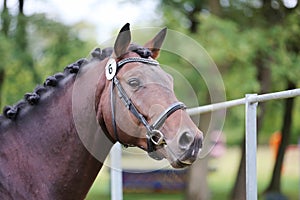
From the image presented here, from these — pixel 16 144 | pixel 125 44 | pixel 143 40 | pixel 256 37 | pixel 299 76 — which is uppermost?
pixel 256 37

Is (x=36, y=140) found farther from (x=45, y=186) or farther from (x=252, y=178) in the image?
(x=252, y=178)

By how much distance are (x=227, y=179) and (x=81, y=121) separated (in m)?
21.8

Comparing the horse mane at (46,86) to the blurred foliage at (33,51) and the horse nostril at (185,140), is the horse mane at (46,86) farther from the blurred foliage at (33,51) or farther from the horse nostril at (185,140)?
the blurred foliage at (33,51)

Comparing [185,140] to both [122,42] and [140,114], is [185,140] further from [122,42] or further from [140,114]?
[122,42]

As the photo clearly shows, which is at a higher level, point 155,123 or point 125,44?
point 125,44

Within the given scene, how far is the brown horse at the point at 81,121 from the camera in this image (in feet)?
8.63

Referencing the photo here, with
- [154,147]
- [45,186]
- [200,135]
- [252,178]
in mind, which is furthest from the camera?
[252,178]

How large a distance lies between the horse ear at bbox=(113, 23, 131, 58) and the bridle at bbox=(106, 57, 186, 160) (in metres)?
0.04

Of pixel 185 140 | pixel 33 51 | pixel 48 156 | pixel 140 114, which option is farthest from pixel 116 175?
pixel 33 51

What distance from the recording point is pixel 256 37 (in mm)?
11477

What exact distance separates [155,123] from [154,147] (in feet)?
0.39

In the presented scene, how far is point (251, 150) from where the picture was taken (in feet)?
9.95

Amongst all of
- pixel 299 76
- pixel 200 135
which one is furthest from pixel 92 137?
pixel 299 76

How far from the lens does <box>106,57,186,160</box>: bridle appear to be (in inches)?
99.3
